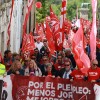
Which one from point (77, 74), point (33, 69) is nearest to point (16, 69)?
point (33, 69)

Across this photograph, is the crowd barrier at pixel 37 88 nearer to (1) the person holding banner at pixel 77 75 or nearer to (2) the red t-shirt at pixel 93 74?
(1) the person holding banner at pixel 77 75

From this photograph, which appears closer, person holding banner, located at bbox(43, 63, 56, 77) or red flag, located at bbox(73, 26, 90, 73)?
red flag, located at bbox(73, 26, 90, 73)

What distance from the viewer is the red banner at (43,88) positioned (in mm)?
13047

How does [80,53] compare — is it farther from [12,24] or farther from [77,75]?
[12,24]

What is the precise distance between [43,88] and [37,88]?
135 millimetres

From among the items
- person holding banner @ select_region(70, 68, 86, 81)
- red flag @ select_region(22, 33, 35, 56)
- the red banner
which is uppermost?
red flag @ select_region(22, 33, 35, 56)

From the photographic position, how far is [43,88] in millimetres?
13133

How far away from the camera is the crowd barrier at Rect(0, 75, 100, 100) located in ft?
42.8

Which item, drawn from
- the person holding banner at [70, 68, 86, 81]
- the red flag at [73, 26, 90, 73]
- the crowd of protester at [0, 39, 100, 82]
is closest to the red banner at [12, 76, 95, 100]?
the crowd of protester at [0, 39, 100, 82]

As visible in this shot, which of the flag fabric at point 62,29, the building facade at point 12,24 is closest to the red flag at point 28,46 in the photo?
the flag fabric at point 62,29

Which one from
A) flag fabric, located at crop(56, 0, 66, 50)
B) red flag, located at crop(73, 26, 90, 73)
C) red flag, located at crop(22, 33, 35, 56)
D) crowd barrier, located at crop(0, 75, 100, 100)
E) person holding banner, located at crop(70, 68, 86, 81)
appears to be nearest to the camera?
crowd barrier, located at crop(0, 75, 100, 100)

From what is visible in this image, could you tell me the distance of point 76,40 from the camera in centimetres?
1453

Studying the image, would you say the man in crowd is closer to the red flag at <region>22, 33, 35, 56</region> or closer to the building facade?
the red flag at <region>22, 33, 35, 56</region>

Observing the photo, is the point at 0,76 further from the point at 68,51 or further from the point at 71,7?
the point at 71,7
